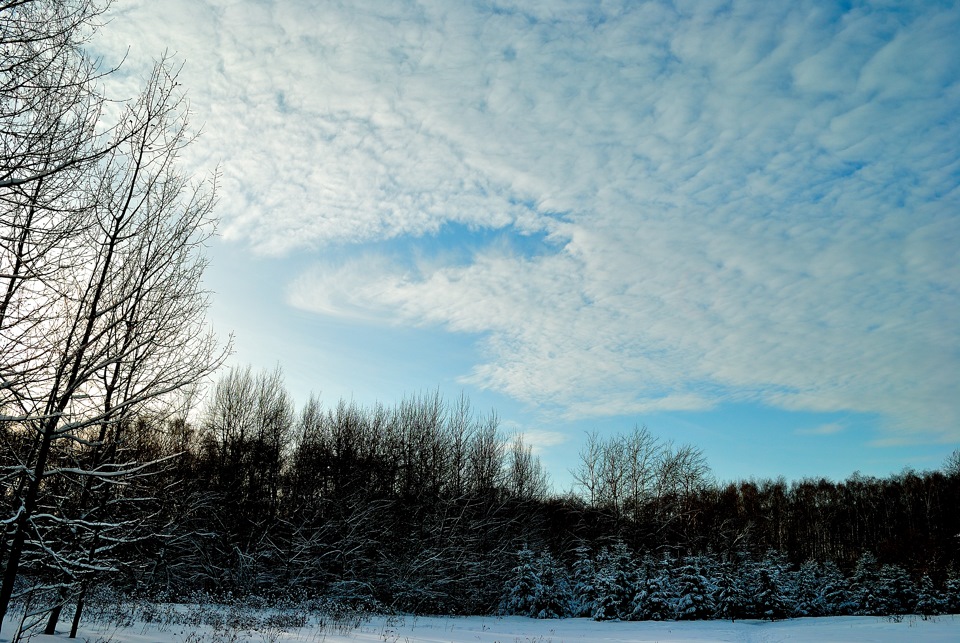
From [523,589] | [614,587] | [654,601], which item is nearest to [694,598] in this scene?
[654,601]

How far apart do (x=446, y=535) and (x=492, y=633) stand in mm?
13104

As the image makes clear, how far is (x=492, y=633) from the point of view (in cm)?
2019

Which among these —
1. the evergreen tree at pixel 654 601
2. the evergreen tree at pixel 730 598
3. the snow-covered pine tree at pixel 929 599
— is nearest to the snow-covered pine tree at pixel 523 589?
the evergreen tree at pixel 654 601

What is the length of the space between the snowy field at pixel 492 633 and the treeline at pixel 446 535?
3.64 meters

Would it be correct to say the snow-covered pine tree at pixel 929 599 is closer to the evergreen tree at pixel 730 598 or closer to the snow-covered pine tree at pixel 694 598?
the evergreen tree at pixel 730 598

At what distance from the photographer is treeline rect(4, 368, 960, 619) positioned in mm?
28656

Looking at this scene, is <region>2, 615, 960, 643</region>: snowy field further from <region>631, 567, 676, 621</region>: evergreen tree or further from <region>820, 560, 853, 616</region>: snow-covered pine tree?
<region>820, 560, 853, 616</region>: snow-covered pine tree

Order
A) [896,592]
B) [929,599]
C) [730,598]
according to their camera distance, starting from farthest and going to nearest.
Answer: [896,592], [929,599], [730,598]

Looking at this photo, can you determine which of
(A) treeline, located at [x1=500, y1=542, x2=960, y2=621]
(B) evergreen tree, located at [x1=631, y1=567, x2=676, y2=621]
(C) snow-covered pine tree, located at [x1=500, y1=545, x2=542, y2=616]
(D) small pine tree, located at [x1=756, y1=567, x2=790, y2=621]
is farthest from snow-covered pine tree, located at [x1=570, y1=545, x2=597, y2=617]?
(D) small pine tree, located at [x1=756, y1=567, x2=790, y2=621]

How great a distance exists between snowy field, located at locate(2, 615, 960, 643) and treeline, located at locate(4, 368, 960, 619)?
3.64 meters

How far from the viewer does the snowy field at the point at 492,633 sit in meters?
12.7

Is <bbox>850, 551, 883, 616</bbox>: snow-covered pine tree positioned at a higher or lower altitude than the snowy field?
higher

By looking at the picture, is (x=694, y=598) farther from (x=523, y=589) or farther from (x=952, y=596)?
(x=952, y=596)

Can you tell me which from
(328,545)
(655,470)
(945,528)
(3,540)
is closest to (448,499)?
(328,545)
